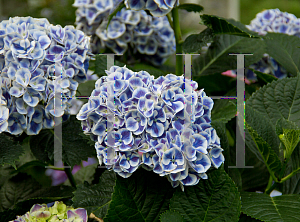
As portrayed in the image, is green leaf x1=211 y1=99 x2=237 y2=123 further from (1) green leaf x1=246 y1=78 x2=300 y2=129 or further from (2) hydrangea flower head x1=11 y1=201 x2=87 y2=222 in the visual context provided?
(2) hydrangea flower head x1=11 y1=201 x2=87 y2=222

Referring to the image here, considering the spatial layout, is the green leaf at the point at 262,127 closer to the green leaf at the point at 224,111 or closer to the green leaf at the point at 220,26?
the green leaf at the point at 224,111

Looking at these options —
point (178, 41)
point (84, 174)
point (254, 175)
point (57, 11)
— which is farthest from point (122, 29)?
point (57, 11)

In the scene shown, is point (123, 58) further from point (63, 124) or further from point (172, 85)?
point (172, 85)

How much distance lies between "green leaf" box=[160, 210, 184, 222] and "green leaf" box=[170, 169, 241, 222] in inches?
1.1

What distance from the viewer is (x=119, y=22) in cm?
107

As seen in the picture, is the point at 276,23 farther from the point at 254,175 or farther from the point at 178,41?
the point at 254,175

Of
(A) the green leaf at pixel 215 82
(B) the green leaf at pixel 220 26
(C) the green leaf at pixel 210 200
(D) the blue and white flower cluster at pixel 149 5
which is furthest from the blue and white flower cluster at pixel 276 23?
(C) the green leaf at pixel 210 200

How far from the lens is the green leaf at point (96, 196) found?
722 millimetres

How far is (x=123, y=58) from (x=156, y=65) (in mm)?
121

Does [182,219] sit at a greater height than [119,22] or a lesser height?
lesser

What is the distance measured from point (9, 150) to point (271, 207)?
55 centimetres

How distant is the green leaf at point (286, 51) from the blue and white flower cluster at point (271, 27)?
54 mm

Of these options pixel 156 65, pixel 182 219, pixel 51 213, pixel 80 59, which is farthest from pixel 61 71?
pixel 156 65

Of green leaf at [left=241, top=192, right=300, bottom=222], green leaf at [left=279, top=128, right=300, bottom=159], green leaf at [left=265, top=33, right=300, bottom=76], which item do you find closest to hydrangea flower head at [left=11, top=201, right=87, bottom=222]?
green leaf at [left=241, top=192, right=300, bottom=222]
